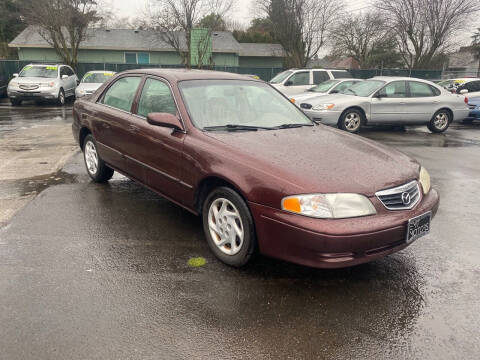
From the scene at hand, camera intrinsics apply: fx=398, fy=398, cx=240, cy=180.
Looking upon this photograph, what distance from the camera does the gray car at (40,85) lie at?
50.7ft

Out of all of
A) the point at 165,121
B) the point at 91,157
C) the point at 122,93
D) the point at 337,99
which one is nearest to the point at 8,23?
the point at 337,99

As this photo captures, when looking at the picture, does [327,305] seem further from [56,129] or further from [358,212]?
[56,129]

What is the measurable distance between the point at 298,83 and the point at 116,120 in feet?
37.8

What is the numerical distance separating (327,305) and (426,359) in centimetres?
71

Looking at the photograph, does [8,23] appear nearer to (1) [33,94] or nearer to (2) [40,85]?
(2) [40,85]

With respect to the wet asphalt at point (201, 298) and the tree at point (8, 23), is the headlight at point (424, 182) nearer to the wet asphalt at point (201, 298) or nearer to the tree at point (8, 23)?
the wet asphalt at point (201, 298)

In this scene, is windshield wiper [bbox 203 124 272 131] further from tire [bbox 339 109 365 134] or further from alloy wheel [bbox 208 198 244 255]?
tire [bbox 339 109 365 134]

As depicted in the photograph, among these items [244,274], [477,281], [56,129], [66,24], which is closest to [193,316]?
[244,274]

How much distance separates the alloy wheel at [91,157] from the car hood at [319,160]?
2.53 metres

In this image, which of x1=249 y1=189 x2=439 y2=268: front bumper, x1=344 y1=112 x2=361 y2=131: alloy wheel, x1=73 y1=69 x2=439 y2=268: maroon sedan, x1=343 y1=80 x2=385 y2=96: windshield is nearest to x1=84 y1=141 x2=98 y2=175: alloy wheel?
x1=73 y1=69 x2=439 y2=268: maroon sedan

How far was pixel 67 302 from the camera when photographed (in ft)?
9.16

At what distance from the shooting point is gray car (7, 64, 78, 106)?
15.5 metres

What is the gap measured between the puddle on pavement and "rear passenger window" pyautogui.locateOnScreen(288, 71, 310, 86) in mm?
10810

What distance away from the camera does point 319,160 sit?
126 inches
